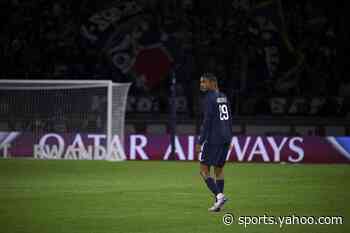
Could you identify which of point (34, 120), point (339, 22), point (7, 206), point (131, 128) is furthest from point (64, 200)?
point (339, 22)

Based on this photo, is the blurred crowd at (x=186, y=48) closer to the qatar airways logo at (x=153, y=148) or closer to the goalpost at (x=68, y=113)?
the qatar airways logo at (x=153, y=148)

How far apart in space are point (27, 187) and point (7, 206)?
2.95 meters

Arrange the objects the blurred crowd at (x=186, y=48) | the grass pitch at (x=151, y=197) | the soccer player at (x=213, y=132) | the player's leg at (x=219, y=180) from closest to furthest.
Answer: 1. the grass pitch at (x=151, y=197)
2. the soccer player at (x=213, y=132)
3. the player's leg at (x=219, y=180)
4. the blurred crowd at (x=186, y=48)

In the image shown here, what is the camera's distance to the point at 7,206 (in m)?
12.6

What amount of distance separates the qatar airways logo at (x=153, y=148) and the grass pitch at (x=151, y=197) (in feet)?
4.86

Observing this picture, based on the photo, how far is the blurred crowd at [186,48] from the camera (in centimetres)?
2864

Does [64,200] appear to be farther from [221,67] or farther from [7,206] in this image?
[221,67]

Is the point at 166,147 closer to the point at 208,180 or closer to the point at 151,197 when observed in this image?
the point at 151,197

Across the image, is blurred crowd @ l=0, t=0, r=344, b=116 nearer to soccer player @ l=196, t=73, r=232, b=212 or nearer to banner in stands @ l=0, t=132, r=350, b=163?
banner in stands @ l=0, t=132, r=350, b=163

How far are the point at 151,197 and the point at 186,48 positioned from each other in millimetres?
15691

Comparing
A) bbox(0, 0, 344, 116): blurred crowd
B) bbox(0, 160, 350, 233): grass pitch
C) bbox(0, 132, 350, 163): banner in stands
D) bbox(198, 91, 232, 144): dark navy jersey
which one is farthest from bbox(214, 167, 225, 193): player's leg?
bbox(0, 0, 344, 116): blurred crowd

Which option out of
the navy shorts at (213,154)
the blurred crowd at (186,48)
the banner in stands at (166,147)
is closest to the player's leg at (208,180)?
the navy shorts at (213,154)

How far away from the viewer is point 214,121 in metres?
12.6

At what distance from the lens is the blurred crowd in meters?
28.6
